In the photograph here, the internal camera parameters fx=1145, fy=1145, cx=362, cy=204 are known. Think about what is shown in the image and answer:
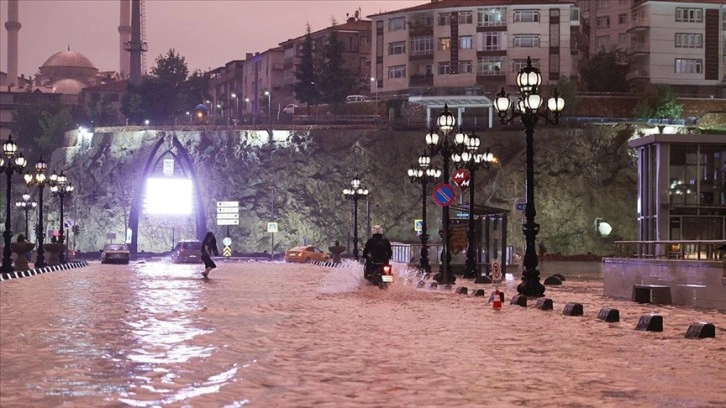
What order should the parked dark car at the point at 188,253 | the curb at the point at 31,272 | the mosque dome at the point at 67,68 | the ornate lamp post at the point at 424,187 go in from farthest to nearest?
the mosque dome at the point at 67,68
the parked dark car at the point at 188,253
the ornate lamp post at the point at 424,187
the curb at the point at 31,272

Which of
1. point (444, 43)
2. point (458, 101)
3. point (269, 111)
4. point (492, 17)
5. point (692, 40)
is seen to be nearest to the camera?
point (458, 101)

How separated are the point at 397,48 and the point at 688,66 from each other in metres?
25.6

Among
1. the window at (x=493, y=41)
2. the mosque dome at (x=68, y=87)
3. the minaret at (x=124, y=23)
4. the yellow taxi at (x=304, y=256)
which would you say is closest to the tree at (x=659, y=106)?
the window at (x=493, y=41)

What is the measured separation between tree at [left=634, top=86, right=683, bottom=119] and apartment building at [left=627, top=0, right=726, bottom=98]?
4371 mm

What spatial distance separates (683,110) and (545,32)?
1317 centimetres

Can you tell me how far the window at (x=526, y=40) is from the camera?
9656 cm

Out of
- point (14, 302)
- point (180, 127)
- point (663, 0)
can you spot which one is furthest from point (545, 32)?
point (14, 302)

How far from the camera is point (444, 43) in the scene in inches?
3957

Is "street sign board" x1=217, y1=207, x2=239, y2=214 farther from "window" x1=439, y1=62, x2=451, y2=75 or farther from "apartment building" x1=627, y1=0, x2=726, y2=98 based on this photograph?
"apartment building" x1=627, y1=0, x2=726, y2=98

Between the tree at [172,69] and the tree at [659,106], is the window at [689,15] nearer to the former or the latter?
the tree at [659,106]

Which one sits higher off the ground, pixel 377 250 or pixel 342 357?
pixel 377 250

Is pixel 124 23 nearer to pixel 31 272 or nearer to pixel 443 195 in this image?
pixel 31 272

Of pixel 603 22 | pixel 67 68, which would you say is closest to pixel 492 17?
pixel 603 22

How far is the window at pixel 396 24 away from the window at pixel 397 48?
1.38 metres
